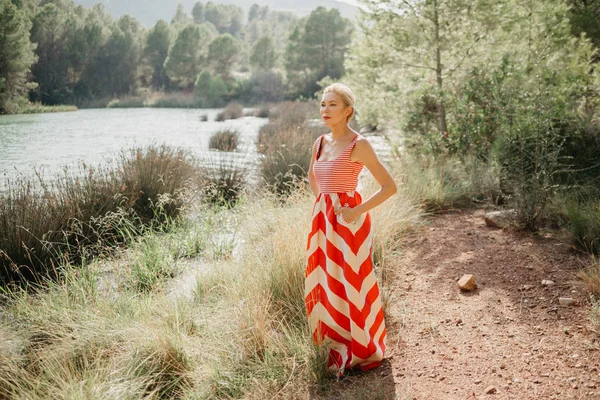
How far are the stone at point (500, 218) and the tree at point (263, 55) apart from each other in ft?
113

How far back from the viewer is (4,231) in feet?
14.4

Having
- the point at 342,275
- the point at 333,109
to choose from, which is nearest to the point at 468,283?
the point at 342,275

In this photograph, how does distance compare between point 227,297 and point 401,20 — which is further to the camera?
point 401,20

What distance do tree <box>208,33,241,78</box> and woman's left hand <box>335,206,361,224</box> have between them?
3613 centimetres

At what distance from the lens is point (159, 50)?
2723cm

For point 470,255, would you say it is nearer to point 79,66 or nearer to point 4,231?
point 4,231

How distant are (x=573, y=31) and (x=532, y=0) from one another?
1.32 metres

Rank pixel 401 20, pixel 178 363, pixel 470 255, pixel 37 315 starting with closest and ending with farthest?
pixel 178 363, pixel 37 315, pixel 470 255, pixel 401 20

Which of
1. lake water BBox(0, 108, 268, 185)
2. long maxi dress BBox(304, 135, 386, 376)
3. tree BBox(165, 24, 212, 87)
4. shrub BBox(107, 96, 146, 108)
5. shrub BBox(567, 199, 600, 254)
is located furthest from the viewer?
tree BBox(165, 24, 212, 87)

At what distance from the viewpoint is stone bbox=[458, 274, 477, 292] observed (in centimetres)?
317

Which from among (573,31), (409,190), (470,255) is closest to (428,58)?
(573,31)

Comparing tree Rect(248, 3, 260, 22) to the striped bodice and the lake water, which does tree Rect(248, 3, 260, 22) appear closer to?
the lake water

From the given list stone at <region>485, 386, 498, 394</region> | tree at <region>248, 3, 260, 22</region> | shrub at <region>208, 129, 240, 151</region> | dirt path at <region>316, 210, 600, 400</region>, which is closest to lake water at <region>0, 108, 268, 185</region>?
shrub at <region>208, 129, 240, 151</region>

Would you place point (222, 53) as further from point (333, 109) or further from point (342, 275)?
point (342, 275)
